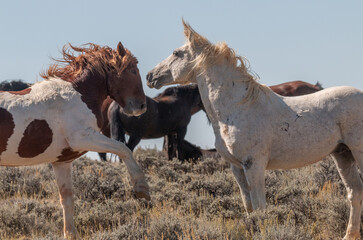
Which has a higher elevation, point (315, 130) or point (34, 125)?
point (34, 125)

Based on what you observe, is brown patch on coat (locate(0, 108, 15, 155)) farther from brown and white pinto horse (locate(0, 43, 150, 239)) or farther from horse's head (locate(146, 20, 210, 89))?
horse's head (locate(146, 20, 210, 89))

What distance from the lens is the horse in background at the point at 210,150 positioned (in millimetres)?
12758

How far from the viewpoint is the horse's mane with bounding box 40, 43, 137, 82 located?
6137mm

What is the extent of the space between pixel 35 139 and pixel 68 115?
43cm

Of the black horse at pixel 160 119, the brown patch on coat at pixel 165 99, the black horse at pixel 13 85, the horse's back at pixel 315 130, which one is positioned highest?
the black horse at pixel 13 85

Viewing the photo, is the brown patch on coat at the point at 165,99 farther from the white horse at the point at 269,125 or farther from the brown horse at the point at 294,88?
the white horse at the point at 269,125

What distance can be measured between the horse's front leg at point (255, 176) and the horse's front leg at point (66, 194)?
2119 millimetres

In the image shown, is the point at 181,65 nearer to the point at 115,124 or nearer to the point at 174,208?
the point at 174,208

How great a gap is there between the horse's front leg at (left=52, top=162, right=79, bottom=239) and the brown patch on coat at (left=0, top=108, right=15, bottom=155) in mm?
894

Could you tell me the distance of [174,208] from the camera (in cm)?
771

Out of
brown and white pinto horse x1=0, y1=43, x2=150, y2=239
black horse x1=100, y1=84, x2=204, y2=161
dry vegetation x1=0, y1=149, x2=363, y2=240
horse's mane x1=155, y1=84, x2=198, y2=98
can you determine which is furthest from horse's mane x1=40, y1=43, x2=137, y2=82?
horse's mane x1=155, y1=84, x2=198, y2=98

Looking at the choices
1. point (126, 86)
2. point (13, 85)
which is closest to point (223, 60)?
point (126, 86)

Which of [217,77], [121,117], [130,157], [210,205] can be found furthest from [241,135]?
[121,117]

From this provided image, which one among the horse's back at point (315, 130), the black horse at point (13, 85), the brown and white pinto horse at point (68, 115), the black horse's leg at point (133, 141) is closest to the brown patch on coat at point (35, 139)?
the brown and white pinto horse at point (68, 115)
